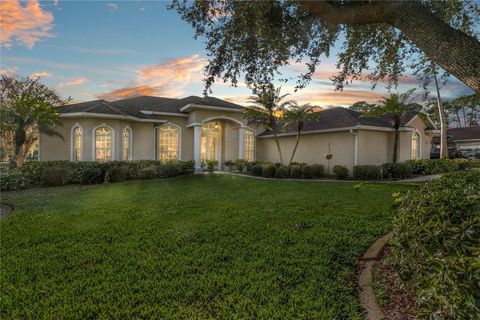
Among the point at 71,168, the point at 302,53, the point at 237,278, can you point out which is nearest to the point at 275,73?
the point at 302,53

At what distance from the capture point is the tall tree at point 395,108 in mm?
16938

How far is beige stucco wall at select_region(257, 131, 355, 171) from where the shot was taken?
1769 centimetres

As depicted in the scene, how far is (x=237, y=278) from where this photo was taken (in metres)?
3.83

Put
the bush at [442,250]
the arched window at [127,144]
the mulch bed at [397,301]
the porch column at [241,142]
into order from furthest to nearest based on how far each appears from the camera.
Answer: the porch column at [241,142], the arched window at [127,144], the mulch bed at [397,301], the bush at [442,250]

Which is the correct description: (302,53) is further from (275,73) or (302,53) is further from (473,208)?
(473,208)

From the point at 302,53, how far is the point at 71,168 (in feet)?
42.0

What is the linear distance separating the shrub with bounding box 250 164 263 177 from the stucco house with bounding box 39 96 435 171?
2.59 metres

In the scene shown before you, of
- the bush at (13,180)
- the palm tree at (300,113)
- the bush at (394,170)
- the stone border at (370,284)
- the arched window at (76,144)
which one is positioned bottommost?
the stone border at (370,284)

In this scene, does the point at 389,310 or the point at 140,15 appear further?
the point at 140,15

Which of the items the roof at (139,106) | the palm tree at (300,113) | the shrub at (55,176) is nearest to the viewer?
the shrub at (55,176)

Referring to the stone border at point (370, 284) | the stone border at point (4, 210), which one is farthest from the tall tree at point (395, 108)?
the stone border at point (4, 210)

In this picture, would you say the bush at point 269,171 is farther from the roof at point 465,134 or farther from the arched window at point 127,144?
the roof at point 465,134

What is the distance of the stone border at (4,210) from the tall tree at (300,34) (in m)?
6.61

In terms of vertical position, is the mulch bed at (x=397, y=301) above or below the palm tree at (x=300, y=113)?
below
